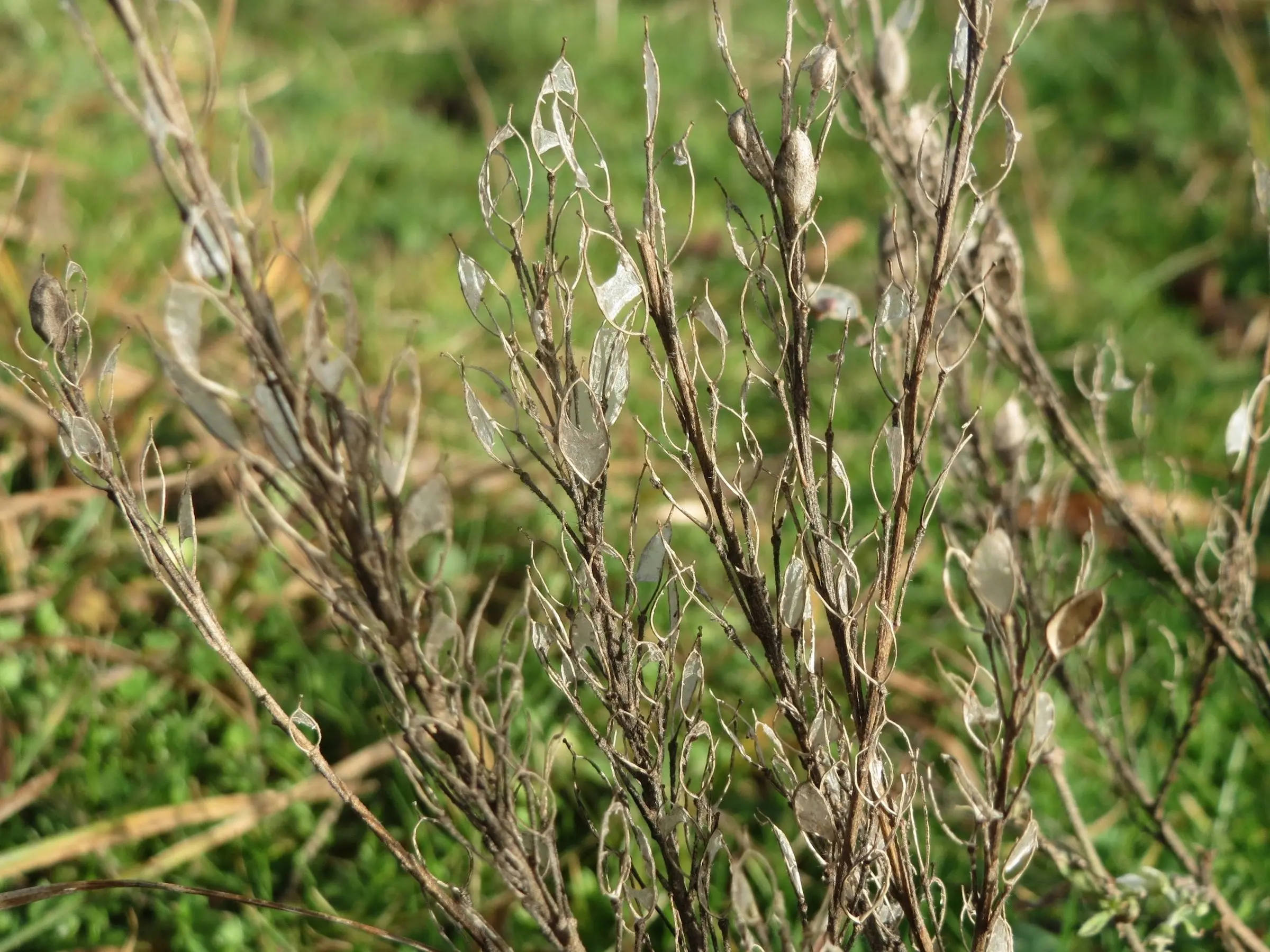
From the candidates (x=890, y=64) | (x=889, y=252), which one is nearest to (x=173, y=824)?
(x=889, y=252)

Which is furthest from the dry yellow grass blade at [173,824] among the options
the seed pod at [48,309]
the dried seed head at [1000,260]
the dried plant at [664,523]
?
the dried seed head at [1000,260]

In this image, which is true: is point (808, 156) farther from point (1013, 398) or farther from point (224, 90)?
point (224, 90)

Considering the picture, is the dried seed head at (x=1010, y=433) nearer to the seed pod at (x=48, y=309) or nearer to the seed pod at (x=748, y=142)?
the seed pod at (x=748, y=142)

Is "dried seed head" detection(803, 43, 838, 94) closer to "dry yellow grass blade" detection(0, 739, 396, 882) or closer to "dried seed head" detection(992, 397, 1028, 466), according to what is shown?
"dried seed head" detection(992, 397, 1028, 466)

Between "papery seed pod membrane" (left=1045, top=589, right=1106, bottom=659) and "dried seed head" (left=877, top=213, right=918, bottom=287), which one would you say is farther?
"dried seed head" (left=877, top=213, right=918, bottom=287)

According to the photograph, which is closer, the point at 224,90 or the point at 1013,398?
the point at 1013,398

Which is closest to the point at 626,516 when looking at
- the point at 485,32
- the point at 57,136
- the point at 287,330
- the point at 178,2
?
the point at 287,330

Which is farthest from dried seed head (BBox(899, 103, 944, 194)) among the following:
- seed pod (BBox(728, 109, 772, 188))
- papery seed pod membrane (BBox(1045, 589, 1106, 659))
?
papery seed pod membrane (BBox(1045, 589, 1106, 659))
